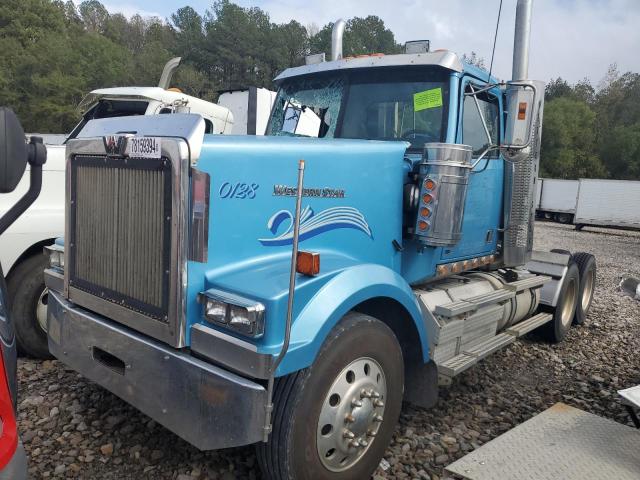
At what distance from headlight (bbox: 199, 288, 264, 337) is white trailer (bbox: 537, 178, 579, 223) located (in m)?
23.6

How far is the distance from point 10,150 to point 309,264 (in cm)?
125

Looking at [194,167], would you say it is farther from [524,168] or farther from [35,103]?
[35,103]

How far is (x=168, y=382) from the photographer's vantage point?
2383 millimetres

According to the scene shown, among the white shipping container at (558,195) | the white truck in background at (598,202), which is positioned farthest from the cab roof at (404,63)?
the white shipping container at (558,195)

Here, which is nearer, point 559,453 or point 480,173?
point 559,453

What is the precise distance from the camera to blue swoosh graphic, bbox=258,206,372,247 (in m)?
2.64

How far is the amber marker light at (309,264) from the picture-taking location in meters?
2.37

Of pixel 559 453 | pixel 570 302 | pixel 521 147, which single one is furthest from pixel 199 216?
pixel 570 302

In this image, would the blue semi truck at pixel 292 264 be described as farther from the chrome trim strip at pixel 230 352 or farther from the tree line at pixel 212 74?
the tree line at pixel 212 74

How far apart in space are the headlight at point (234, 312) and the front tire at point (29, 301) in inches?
100

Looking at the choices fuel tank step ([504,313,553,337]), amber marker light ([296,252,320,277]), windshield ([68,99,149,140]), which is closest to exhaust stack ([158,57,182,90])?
windshield ([68,99,149,140])

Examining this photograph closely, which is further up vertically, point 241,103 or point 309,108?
point 241,103

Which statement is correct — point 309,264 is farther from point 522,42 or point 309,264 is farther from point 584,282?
point 584,282

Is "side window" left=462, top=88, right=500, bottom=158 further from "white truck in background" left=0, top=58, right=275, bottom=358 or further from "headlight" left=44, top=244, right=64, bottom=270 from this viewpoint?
"headlight" left=44, top=244, right=64, bottom=270
